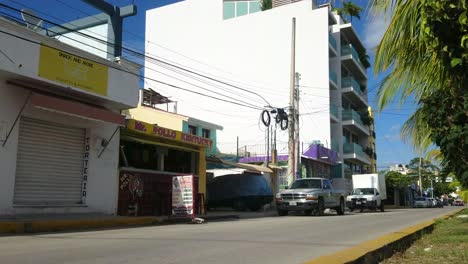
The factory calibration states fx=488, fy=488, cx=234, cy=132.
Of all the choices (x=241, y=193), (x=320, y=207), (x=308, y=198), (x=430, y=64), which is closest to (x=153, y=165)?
(x=308, y=198)

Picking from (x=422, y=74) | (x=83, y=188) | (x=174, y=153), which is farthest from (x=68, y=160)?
(x=422, y=74)

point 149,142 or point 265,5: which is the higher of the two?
point 265,5

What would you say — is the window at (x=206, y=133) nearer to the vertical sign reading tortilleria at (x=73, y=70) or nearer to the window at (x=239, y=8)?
the window at (x=239, y=8)

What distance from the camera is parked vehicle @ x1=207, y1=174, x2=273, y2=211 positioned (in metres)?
29.2

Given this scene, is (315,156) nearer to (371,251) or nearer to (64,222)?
(64,222)

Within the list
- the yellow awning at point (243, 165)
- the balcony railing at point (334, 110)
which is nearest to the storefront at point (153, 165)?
the yellow awning at point (243, 165)

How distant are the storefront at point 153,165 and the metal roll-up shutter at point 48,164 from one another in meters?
2.30

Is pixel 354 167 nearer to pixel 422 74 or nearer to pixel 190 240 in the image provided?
pixel 190 240

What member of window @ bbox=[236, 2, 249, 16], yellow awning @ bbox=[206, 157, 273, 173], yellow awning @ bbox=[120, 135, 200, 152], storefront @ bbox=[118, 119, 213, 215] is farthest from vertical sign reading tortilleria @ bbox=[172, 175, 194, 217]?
window @ bbox=[236, 2, 249, 16]

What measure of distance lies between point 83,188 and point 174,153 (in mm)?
6693

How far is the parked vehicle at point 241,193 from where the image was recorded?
29172mm

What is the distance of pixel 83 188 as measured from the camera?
57.3ft

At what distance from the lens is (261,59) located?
156 feet

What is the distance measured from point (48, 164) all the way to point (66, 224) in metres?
2.87
